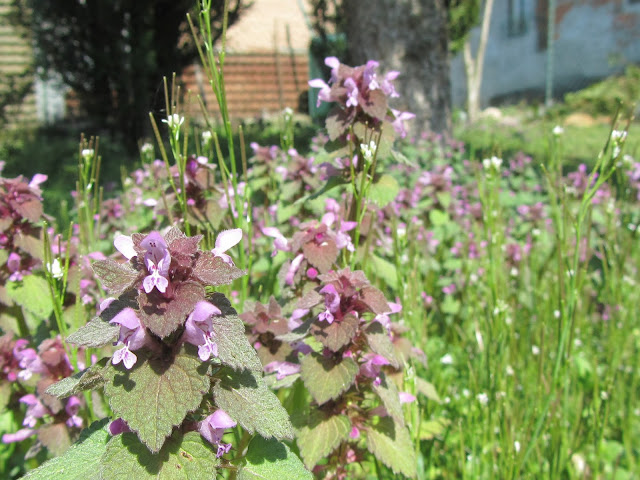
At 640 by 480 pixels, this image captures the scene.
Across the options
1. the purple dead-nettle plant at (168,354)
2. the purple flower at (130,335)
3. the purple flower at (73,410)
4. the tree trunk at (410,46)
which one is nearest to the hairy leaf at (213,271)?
the purple dead-nettle plant at (168,354)

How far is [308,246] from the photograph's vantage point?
4.62ft

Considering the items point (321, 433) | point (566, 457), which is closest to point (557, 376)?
point (566, 457)

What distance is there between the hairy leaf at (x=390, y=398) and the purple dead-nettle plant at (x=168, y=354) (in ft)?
1.13

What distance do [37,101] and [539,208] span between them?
12400 mm

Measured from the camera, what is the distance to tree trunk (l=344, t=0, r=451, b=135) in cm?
646

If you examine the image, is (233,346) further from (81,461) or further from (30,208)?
(30,208)

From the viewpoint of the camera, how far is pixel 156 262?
2.73 feet

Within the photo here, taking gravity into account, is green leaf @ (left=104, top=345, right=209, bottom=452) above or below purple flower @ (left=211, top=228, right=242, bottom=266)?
below

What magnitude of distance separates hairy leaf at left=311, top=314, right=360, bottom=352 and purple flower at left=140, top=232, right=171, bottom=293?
39 centimetres

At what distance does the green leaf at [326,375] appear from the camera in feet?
3.66

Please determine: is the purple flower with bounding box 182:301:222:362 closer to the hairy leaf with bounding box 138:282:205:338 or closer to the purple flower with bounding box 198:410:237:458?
the hairy leaf with bounding box 138:282:205:338

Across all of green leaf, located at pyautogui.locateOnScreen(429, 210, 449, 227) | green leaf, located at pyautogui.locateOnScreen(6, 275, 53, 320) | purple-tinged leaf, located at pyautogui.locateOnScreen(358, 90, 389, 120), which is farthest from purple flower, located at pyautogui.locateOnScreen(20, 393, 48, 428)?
green leaf, located at pyautogui.locateOnScreen(429, 210, 449, 227)

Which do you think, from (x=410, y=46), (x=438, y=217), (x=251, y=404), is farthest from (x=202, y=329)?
(x=410, y=46)

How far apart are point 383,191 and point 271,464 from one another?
0.97m
